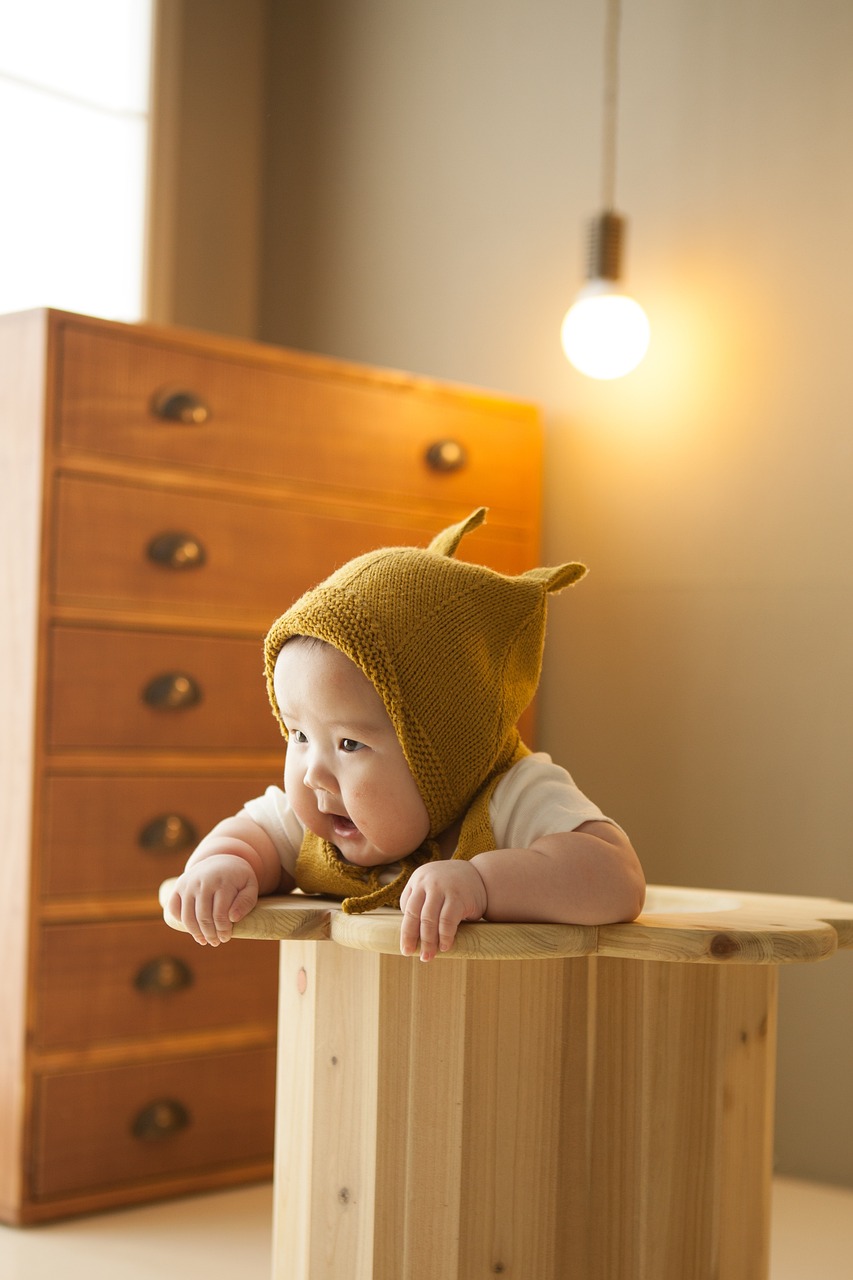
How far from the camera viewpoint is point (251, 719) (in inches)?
86.7

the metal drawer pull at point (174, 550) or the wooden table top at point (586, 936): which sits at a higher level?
the metal drawer pull at point (174, 550)

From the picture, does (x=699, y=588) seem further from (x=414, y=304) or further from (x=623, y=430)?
(x=414, y=304)

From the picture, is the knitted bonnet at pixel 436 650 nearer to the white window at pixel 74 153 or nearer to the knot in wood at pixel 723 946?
the knot in wood at pixel 723 946

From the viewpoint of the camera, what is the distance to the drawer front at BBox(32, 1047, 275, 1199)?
2.00 m

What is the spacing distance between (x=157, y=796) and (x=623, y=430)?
101 cm

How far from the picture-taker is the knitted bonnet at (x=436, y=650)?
122cm

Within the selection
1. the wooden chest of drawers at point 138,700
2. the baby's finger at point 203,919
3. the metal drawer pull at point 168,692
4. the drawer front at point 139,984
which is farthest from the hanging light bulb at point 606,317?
the baby's finger at point 203,919

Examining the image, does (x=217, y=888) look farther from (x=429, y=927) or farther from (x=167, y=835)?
(x=167, y=835)

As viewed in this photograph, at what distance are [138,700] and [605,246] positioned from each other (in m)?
1.06

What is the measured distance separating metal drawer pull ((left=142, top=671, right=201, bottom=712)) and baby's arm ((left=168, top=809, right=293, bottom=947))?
2.53 ft

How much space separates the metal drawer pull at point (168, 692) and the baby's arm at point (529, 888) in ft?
3.28

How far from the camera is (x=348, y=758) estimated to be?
125 centimetres

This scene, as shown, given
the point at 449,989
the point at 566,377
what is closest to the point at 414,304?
the point at 566,377

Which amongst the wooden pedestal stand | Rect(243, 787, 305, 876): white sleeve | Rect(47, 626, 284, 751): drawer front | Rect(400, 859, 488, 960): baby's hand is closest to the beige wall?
Rect(47, 626, 284, 751): drawer front
